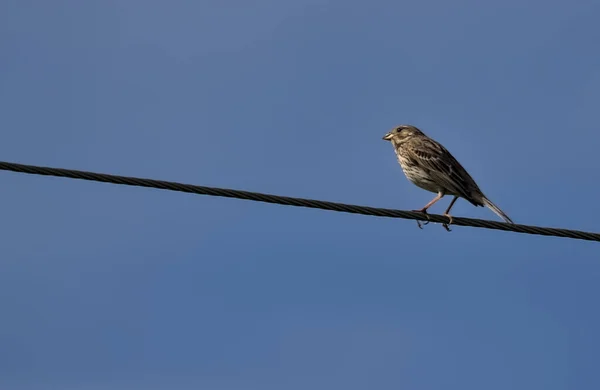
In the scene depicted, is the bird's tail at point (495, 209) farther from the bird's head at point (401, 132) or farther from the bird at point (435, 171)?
the bird's head at point (401, 132)

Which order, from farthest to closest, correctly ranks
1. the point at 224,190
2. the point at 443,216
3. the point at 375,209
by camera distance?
the point at 443,216, the point at 375,209, the point at 224,190

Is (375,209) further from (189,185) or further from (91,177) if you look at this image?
(91,177)

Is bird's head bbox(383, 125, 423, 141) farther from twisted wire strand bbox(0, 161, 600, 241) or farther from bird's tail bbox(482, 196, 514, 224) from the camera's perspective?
twisted wire strand bbox(0, 161, 600, 241)

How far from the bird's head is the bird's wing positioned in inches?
30.2

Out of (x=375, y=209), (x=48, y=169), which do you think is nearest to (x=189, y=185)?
(x=48, y=169)

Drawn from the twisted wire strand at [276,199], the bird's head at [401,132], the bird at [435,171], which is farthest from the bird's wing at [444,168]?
the twisted wire strand at [276,199]

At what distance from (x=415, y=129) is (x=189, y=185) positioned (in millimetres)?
9183

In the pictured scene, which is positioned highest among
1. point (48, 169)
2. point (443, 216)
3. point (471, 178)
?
point (471, 178)

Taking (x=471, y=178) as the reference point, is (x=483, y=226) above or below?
below

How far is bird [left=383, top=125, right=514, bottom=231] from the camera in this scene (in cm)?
1672

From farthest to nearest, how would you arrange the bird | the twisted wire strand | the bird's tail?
1. the bird
2. the bird's tail
3. the twisted wire strand

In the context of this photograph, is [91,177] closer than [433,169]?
Yes

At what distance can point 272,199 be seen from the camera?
11016 millimetres

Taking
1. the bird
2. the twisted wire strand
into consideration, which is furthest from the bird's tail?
the twisted wire strand
